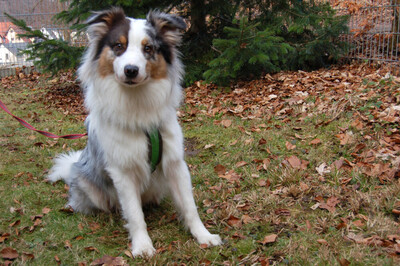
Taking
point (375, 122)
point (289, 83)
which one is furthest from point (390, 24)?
point (375, 122)

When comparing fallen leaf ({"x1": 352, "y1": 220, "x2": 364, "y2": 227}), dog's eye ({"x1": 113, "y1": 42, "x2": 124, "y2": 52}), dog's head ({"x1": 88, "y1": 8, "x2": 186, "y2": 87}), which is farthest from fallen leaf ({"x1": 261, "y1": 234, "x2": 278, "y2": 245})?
dog's eye ({"x1": 113, "y1": 42, "x2": 124, "y2": 52})

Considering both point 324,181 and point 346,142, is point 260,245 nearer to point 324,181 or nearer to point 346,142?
point 324,181

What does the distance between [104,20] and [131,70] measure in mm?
614

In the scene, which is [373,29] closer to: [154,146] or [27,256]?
[154,146]

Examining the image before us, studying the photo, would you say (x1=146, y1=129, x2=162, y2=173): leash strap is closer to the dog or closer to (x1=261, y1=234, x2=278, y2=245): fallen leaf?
the dog

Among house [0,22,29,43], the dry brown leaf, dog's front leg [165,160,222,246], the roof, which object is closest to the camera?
dog's front leg [165,160,222,246]

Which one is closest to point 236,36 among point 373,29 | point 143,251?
point 373,29

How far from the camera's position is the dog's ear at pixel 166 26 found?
9.61ft

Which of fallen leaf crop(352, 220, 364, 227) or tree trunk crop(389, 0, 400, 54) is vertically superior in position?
tree trunk crop(389, 0, 400, 54)

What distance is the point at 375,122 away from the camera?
449 centimetres

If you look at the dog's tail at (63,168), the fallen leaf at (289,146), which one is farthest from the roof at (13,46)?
the fallen leaf at (289,146)

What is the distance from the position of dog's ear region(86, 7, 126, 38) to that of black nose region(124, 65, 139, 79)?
1.71 ft

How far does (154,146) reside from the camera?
113 inches

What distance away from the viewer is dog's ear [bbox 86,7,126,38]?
286 cm
